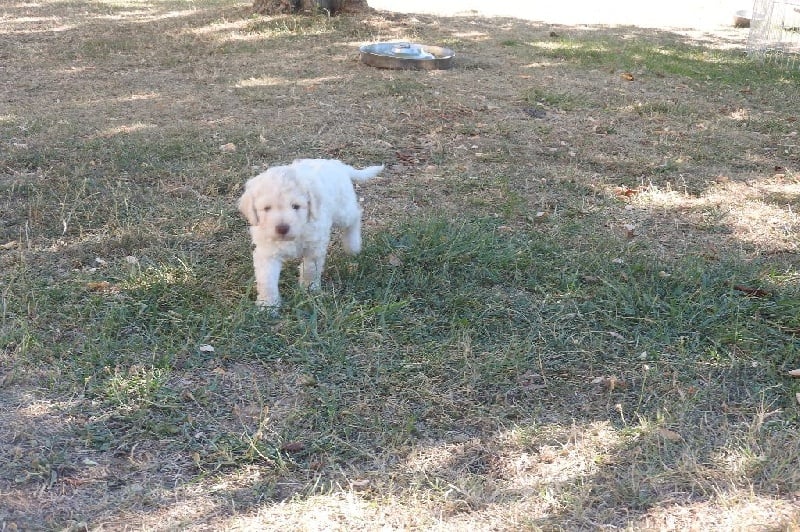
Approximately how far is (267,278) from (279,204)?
0.34 metres

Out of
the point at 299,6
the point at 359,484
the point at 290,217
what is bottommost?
the point at 359,484

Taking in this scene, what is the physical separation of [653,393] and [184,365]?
1.78m

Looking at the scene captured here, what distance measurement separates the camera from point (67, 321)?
10.6 feet

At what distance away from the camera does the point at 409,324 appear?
333 cm

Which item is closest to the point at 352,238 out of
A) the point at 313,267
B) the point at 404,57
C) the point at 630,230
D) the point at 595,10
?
the point at 313,267

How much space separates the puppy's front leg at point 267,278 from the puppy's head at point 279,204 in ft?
0.43

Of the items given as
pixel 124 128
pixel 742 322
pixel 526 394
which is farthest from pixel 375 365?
pixel 124 128

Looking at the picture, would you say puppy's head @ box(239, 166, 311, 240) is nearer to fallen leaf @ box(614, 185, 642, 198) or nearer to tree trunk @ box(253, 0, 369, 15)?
fallen leaf @ box(614, 185, 642, 198)

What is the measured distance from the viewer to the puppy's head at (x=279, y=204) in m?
3.27

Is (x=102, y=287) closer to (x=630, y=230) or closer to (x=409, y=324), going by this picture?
(x=409, y=324)

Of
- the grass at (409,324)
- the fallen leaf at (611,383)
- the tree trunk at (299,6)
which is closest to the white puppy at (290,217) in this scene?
the grass at (409,324)

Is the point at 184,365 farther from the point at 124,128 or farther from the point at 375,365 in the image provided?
the point at 124,128

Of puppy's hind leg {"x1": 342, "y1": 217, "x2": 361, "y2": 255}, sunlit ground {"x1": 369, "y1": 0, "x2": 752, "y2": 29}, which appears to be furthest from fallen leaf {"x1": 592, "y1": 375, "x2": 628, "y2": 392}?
sunlit ground {"x1": 369, "y1": 0, "x2": 752, "y2": 29}

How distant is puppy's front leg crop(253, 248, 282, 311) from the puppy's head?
130 millimetres
